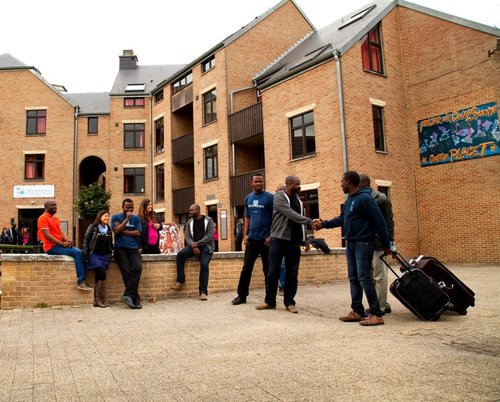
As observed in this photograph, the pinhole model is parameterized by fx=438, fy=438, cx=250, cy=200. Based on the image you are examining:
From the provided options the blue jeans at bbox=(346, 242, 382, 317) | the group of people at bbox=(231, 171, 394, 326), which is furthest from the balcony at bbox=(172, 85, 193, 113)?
the blue jeans at bbox=(346, 242, 382, 317)

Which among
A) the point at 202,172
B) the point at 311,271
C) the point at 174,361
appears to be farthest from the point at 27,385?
the point at 202,172

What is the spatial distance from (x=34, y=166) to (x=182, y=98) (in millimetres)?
10817

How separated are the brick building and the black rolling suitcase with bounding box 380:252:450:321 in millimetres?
10108

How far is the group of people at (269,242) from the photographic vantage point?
5.39m

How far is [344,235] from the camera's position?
5.61 metres

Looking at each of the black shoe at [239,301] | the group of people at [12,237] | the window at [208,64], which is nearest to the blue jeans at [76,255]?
the black shoe at [239,301]

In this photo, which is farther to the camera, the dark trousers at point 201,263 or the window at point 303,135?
the window at point 303,135

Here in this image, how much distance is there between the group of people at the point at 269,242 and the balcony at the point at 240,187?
1166 cm

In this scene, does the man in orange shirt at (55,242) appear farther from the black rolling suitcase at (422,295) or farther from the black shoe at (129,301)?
the black rolling suitcase at (422,295)

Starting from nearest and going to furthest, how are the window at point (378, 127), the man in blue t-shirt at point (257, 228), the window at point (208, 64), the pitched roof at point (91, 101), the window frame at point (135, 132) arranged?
the man in blue t-shirt at point (257, 228)
the window at point (378, 127)
the window at point (208, 64)
the window frame at point (135, 132)
the pitched roof at point (91, 101)

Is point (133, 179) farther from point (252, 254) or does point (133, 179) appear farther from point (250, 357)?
point (250, 357)

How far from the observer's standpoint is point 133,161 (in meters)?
29.2

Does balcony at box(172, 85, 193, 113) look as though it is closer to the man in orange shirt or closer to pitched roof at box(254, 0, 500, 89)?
pitched roof at box(254, 0, 500, 89)

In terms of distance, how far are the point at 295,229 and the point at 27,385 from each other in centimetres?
403
